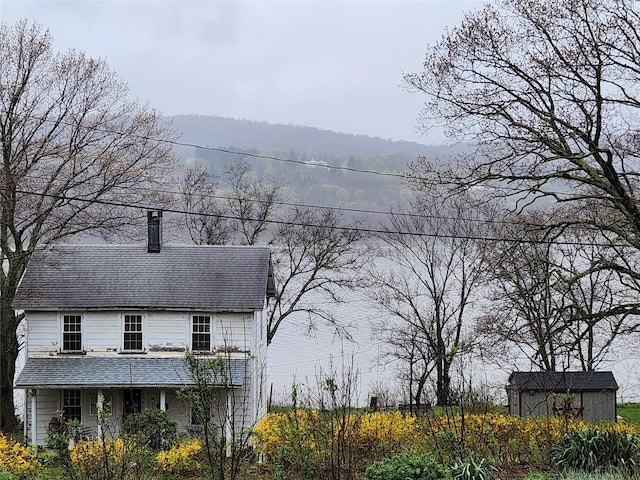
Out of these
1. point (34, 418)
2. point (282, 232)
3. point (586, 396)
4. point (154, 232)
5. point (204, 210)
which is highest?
point (204, 210)

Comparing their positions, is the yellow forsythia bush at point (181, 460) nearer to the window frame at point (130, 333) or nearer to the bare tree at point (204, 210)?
the window frame at point (130, 333)

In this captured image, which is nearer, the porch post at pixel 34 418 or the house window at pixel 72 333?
the porch post at pixel 34 418

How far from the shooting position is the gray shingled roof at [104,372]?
23.8 meters

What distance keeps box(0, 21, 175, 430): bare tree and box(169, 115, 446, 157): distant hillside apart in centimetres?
3613

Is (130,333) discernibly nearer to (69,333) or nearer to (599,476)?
(69,333)

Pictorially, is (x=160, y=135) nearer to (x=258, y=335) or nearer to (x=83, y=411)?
(x=258, y=335)

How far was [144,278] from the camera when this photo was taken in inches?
997

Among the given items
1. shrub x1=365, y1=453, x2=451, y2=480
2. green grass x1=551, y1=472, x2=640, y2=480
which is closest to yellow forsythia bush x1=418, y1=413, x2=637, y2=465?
green grass x1=551, y1=472, x2=640, y2=480

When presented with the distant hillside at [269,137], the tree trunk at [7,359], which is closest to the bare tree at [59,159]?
the tree trunk at [7,359]

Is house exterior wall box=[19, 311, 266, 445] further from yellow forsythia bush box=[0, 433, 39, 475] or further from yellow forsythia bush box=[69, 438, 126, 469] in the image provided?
yellow forsythia bush box=[69, 438, 126, 469]

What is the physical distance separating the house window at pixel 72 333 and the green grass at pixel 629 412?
1826 cm

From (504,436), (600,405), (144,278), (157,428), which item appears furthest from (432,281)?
(504,436)

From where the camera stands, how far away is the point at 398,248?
124 feet

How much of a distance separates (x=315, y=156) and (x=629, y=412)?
40194mm
